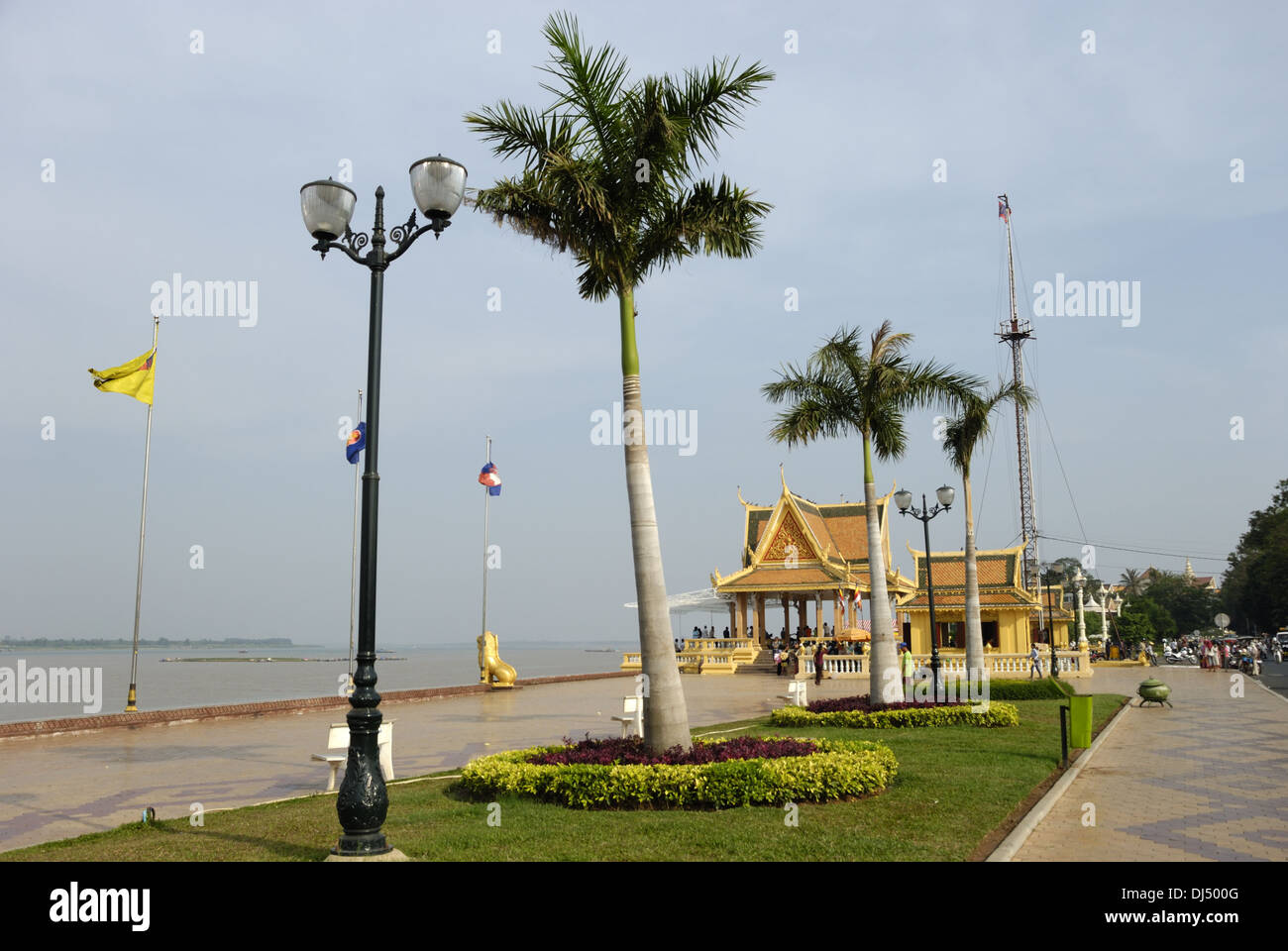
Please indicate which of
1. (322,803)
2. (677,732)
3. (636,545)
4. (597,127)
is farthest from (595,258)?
(322,803)

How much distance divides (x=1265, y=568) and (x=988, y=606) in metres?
42.8

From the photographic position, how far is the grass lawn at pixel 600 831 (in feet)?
24.2

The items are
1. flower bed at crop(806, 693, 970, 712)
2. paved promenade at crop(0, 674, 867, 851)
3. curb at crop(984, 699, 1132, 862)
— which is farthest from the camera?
flower bed at crop(806, 693, 970, 712)

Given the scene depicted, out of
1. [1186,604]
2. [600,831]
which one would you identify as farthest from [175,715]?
[1186,604]

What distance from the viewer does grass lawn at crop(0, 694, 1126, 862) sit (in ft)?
24.2

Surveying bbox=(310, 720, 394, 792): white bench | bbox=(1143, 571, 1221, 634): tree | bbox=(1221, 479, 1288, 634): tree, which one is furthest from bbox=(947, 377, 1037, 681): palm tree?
bbox=(1143, 571, 1221, 634): tree

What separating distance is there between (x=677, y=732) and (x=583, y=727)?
10.6 metres

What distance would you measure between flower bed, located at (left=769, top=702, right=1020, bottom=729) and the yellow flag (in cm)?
1926

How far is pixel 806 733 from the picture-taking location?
1622 cm

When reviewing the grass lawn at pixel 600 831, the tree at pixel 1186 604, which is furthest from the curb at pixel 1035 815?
the tree at pixel 1186 604

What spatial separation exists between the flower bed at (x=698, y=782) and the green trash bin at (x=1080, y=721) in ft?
17.9

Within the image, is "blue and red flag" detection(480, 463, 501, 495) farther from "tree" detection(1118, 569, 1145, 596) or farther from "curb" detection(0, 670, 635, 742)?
"tree" detection(1118, 569, 1145, 596)

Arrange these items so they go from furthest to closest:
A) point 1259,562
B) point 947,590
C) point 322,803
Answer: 1. point 1259,562
2. point 947,590
3. point 322,803
